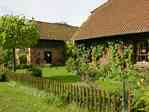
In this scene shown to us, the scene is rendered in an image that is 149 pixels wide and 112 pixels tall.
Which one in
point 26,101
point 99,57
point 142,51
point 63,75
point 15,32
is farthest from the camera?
point 63,75

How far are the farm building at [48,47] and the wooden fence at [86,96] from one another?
25.8m

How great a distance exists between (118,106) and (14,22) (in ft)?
54.9

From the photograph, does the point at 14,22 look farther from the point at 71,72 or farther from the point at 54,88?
the point at 54,88

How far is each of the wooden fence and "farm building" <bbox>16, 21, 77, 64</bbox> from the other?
25.8m

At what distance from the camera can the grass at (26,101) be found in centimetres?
1120

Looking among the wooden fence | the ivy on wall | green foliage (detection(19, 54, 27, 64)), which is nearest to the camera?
the wooden fence

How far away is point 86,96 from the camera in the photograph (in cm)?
1074

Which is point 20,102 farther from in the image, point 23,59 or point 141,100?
point 23,59

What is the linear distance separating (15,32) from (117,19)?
8392 mm

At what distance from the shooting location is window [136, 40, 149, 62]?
1993 cm

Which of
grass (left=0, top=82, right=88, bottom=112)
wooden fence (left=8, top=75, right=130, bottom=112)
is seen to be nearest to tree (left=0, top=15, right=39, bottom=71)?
grass (left=0, top=82, right=88, bottom=112)

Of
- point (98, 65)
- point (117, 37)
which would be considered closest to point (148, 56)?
point (117, 37)

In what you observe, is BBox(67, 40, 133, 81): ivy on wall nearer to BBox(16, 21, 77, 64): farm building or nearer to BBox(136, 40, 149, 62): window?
BBox(136, 40, 149, 62): window

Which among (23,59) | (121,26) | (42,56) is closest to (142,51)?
(121,26)
